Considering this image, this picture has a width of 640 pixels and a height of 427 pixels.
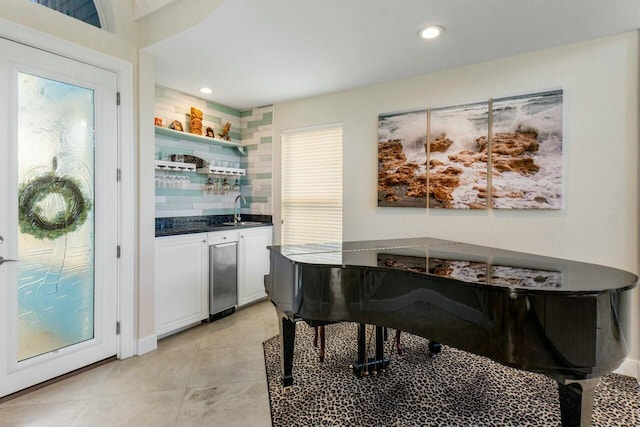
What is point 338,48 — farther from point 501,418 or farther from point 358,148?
point 501,418

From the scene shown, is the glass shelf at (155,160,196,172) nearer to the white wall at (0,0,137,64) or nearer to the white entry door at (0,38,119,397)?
the white entry door at (0,38,119,397)

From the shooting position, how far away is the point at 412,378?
2.35 meters

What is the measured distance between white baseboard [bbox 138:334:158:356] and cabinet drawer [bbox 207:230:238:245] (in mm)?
988

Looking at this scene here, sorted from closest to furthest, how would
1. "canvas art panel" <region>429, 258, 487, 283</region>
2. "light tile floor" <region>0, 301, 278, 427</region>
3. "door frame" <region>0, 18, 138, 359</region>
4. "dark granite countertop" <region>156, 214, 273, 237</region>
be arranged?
"canvas art panel" <region>429, 258, 487, 283</region>, "light tile floor" <region>0, 301, 278, 427</region>, "door frame" <region>0, 18, 138, 359</region>, "dark granite countertop" <region>156, 214, 273, 237</region>

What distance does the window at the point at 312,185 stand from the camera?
384cm

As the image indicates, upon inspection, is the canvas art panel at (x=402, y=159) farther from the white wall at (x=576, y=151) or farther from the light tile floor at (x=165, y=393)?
the light tile floor at (x=165, y=393)

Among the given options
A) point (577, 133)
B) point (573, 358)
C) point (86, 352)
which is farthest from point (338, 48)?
point (86, 352)

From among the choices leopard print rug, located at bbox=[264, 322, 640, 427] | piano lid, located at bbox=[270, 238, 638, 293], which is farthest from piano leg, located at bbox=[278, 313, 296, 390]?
piano lid, located at bbox=[270, 238, 638, 293]

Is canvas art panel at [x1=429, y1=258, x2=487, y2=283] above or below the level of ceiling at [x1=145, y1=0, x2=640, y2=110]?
below

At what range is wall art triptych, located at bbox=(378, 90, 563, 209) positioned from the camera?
265 cm

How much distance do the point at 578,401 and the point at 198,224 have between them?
3.66 metres

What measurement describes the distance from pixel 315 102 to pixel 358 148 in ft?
2.73

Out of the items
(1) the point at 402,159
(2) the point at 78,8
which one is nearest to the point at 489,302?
(1) the point at 402,159

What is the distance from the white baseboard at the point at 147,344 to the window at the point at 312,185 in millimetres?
1862
